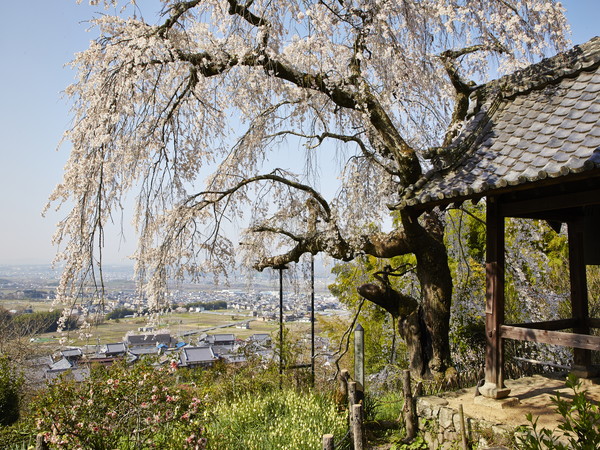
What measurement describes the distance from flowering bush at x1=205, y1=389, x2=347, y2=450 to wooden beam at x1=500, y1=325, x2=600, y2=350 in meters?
2.12

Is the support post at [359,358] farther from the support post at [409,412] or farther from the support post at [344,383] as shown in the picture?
the support post at [409,412]

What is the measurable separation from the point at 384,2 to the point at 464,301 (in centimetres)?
587

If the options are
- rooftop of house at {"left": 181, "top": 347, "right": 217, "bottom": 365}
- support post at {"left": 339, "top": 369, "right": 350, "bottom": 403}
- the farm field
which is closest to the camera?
the farm field

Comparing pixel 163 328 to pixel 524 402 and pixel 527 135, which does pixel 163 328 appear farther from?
pixel 527 135

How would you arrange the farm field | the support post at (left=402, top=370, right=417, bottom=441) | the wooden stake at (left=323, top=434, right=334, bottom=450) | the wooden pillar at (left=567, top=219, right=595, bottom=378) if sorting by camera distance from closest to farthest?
the wooden stake at (left=323, top=434, right=334, bottom=450) → the farm field → the support post at (left=402, top=370, right=417, bottom=441) → the wooden pillar at (left=567, top=219, right=595, bottom=378)

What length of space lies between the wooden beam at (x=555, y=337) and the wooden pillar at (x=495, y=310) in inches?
4.1

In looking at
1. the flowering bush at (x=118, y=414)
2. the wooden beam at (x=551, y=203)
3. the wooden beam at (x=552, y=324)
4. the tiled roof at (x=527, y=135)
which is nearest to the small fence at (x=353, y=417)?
the flowering bush at (x=118, y=414)

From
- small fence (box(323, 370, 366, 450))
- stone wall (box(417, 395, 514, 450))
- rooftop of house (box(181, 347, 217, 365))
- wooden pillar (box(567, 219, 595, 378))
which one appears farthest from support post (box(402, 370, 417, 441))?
rooftop of house (box(181, 347, 217, 365))

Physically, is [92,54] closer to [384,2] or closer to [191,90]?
[191,90]

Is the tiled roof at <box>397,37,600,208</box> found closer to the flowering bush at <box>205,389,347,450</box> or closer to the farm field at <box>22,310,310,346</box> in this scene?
the flowering bush at <box>205,389,347,450</box>

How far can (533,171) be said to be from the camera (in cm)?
370

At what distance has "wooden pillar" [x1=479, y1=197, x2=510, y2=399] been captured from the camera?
175 inches

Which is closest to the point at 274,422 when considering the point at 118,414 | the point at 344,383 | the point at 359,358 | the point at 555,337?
the point at 344,383

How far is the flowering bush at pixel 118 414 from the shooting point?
394cm
